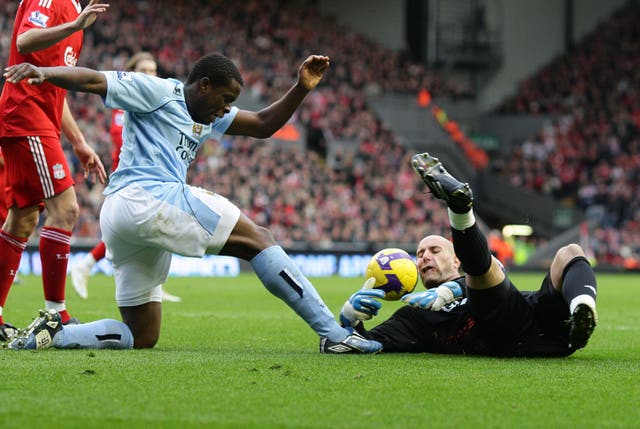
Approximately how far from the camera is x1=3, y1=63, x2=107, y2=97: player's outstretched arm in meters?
5.08

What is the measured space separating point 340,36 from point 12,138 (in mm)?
30336

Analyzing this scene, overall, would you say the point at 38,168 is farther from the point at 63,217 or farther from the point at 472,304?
the point at 472,304

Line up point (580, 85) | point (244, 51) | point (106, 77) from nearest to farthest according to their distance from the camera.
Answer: point (106, 77) < point (244, 51) < point (580, 85)

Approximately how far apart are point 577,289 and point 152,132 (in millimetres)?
2468

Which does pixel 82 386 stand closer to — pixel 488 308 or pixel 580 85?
pixel 488 308

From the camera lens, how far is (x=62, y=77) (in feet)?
16.9

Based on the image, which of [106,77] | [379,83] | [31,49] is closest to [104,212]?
[106,77]

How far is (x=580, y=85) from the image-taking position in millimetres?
38156

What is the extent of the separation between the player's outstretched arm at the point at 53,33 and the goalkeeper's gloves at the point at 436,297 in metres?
2.43

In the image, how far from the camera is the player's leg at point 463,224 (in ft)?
16.6

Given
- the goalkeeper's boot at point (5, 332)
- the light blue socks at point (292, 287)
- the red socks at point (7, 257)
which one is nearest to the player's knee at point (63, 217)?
the red socks at point (7, 257)

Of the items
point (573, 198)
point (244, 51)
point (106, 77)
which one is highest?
point (244, 51)

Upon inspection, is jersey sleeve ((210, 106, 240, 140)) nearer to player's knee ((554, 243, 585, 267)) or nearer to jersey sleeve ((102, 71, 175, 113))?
jersey sleeve ((102, 71, 175, 113))

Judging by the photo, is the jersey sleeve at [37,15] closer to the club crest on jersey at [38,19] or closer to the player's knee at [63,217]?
the club crest on jersey at [38,19]
